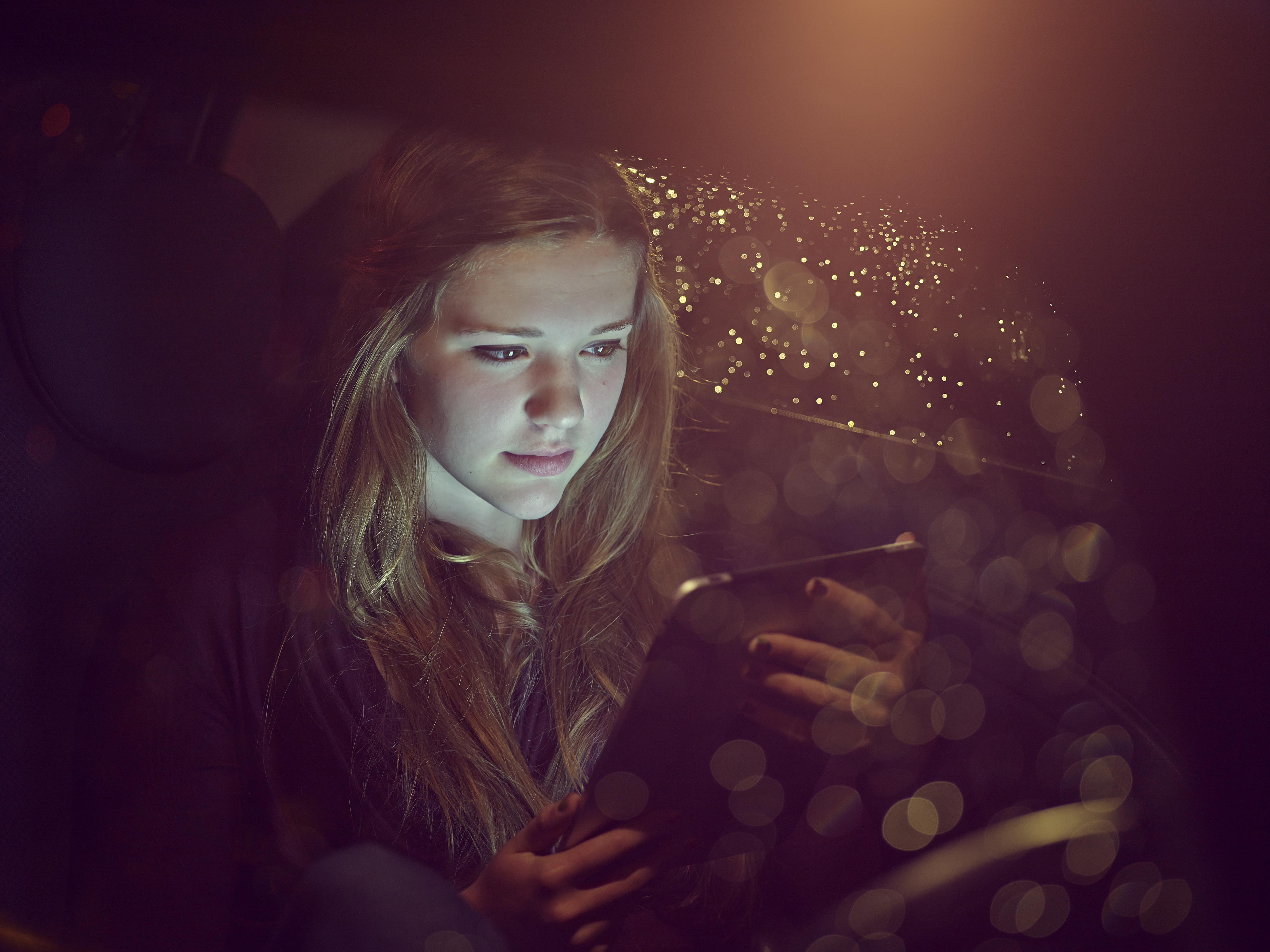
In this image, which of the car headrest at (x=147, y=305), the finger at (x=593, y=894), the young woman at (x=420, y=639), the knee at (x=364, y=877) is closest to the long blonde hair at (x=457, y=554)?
the young woman at (x=420, y=639)

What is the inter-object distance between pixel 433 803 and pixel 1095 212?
38.9 inches

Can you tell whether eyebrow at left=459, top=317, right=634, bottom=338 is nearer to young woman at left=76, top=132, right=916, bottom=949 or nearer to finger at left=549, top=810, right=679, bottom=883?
young woman at left=76, top=132, right=916, bottom=949

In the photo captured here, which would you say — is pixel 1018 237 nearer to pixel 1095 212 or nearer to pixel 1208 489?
pixel 1095 212

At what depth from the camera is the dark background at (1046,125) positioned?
2.28ft

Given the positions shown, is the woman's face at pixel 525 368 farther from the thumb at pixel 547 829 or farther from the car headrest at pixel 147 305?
the thumb at pixel 547 829

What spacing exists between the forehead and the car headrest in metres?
0.27

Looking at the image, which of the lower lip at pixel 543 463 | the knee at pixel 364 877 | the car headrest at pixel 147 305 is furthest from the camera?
the lower lip at pixel 543 463

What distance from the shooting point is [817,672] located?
2.33ft

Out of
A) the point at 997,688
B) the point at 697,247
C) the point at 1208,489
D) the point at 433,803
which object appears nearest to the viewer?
the point at 1208,489

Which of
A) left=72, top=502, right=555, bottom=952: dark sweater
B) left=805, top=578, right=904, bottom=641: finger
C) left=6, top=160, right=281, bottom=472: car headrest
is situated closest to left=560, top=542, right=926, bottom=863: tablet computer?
left=805, top=578, right=904, bottom=641: finger

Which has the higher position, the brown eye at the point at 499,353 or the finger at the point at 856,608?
the brown eye at the point at 499,353

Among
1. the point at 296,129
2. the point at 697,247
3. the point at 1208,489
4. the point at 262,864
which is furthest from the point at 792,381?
the point at 262,864

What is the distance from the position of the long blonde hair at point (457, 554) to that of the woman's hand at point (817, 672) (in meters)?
0.37

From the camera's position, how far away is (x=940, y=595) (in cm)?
113
